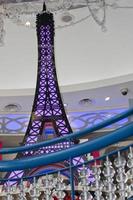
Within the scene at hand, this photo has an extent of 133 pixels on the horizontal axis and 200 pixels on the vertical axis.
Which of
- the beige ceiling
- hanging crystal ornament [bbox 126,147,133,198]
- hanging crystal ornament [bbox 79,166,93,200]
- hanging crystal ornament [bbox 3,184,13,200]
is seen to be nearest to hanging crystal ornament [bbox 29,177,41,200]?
hanging crystal ornament [bbox 3,184,13,200]

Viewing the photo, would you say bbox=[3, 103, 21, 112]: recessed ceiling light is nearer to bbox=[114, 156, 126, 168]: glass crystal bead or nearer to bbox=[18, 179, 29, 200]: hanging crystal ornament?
bbox=[18, 179, 29, 200]: hanging crystal ornament

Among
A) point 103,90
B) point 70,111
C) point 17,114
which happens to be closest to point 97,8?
point 103,90

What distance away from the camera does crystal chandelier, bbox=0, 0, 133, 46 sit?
30.1 feet

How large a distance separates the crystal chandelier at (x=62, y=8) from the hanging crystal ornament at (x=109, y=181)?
7336mm

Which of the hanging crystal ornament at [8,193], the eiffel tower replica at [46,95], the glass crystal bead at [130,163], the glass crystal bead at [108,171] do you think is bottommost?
the hanging crystal ornament at [8,193]

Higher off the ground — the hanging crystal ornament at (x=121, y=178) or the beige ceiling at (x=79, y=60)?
the beige ceiling at (x=79, y=60)

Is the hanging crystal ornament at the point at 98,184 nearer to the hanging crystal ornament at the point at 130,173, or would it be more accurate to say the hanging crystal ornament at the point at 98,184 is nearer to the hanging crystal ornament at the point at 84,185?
the hanging crystal ornament at the point at 84,185

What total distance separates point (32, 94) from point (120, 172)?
737cm

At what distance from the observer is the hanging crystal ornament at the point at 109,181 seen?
218 cm

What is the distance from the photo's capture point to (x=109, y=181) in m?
2.18

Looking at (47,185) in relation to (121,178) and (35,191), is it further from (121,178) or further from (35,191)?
(121,178)

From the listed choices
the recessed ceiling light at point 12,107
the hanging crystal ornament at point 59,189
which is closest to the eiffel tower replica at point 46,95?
the recessed ceiling light at point 12,107

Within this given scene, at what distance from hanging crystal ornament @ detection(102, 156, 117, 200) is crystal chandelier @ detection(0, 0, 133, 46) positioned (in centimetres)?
734

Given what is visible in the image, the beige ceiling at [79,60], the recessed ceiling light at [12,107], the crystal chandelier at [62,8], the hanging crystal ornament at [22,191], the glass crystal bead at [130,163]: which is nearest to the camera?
the glass crystal bead at [130,163]
